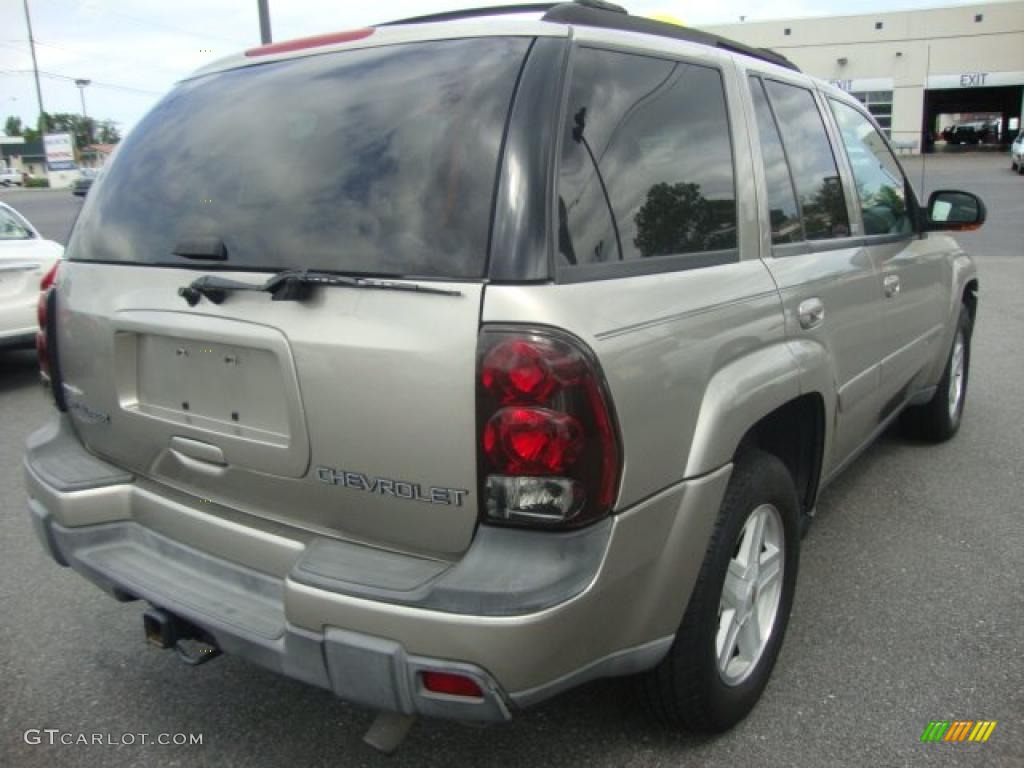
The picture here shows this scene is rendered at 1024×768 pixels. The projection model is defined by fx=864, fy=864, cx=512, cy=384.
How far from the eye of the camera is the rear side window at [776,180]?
9.08 ft

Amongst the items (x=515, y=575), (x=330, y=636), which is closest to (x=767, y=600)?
(x=515, y=575)

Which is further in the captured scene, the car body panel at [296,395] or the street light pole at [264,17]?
the street light pole at [264,17]

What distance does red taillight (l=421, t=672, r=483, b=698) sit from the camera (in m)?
1.79

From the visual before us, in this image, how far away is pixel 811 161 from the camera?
10.3 ft

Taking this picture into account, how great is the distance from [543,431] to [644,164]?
84 cm

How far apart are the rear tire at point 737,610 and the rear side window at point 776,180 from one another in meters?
0.77

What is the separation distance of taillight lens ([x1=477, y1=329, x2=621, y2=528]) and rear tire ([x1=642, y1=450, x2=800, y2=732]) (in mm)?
583

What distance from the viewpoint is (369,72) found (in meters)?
2.20

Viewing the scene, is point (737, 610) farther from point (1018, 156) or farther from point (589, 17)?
point (1018, 156)

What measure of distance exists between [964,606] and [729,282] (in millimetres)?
1743

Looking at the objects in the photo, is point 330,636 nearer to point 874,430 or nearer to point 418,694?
point 418,694

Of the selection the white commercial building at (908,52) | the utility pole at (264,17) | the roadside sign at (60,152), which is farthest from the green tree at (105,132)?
the utility pole at (264,17)

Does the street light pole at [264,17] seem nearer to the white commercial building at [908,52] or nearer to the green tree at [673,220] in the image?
the green tree at [673,220]

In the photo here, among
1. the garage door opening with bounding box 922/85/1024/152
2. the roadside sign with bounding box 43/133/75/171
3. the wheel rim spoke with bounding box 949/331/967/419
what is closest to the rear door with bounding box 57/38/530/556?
the wheel rim spoke with bounding box 949/331/967/419
